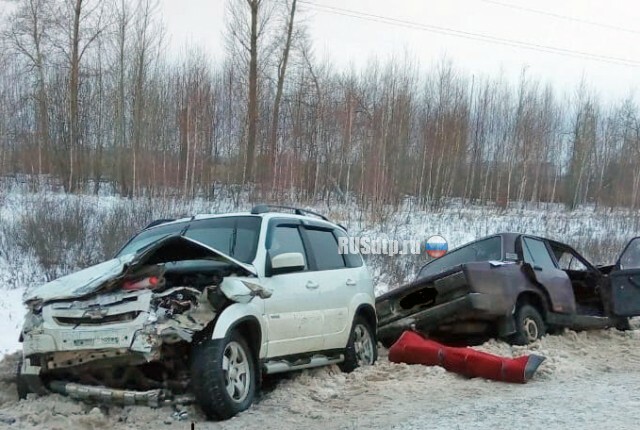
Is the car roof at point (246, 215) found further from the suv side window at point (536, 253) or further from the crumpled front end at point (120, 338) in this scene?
the suv side window at point (536, 253)

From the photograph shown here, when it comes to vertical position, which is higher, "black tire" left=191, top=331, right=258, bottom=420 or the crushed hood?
the crushed hood

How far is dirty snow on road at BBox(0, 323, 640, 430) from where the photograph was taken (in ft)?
17.0

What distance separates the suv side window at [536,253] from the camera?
9.55 metres

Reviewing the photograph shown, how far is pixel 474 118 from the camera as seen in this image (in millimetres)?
40500

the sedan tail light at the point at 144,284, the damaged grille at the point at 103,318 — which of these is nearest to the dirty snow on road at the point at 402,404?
the damaged grille at the point at 103,318

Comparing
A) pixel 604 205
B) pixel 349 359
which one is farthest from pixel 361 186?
pixel 349 359

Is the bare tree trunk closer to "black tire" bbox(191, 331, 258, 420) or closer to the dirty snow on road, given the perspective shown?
the dirty snow on road

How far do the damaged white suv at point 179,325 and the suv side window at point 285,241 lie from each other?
33mm

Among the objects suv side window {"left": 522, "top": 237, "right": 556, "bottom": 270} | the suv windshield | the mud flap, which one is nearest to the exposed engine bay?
the suv windshield

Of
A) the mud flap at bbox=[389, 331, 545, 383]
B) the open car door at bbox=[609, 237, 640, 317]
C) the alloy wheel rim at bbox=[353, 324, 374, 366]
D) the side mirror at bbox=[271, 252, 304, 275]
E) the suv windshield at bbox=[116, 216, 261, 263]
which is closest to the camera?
the side mirror at bbox=[271, 252, 304, 275]

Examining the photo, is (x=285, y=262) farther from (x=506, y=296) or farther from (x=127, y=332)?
(x=506, y=296)

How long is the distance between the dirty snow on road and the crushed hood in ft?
2.76

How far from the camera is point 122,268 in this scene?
546 cm

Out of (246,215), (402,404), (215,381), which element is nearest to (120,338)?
(215,381)
